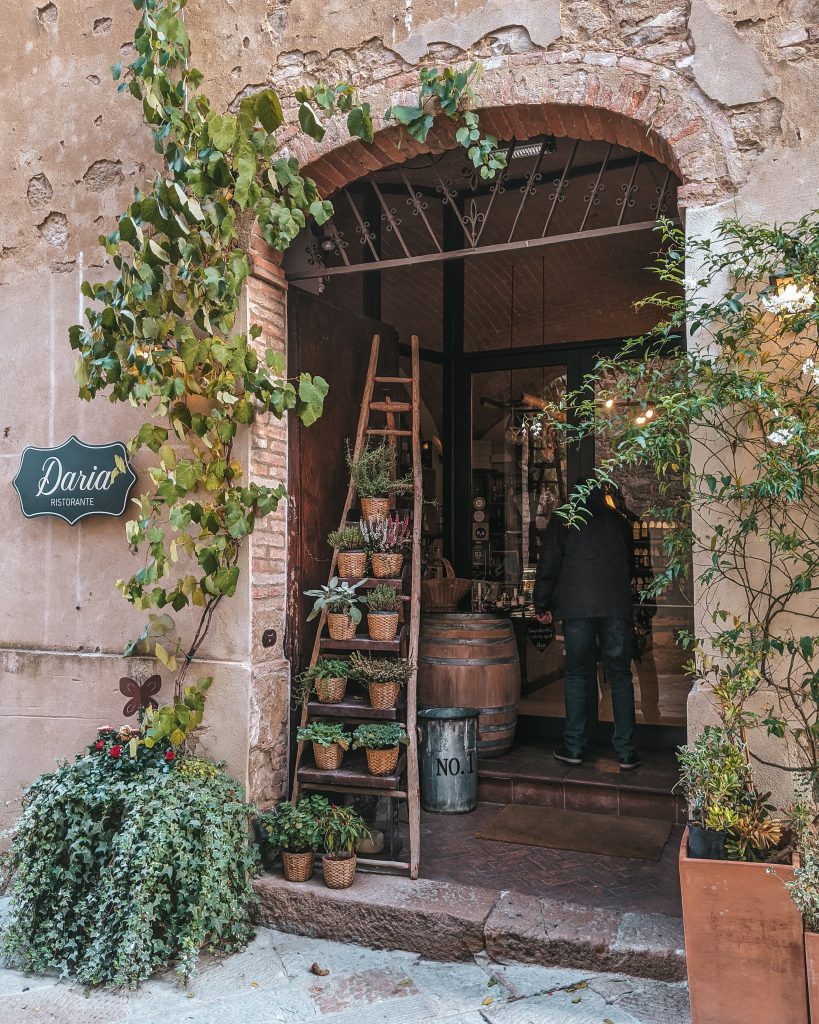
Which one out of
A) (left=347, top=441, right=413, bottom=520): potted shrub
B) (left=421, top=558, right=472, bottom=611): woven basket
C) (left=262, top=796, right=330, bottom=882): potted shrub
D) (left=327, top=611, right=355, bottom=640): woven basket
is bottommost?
(left=262, top=796, right=330, bottom=882): potted shrub

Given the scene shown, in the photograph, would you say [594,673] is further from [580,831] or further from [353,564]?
[353,564]

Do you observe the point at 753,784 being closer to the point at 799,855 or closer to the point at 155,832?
the point at 799,855

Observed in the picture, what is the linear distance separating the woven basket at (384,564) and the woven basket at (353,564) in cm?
6

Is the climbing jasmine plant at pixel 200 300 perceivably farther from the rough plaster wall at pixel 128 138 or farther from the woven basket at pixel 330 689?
the woven basket at pixel 330 689

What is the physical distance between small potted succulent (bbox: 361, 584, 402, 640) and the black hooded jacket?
155 centimetres

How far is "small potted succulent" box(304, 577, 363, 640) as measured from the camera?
4.46 m

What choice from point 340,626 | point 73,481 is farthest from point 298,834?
point 73,481

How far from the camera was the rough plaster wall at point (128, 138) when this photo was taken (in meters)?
3.58

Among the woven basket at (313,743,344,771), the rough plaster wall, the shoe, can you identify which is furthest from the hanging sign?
the shoe

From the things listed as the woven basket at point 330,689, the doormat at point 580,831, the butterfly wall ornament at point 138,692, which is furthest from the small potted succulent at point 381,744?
the butterfly wall ornament at point 138,692

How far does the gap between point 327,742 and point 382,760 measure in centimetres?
28

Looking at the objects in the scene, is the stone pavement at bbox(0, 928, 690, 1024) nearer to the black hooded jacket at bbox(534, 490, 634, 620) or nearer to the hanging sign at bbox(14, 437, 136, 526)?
the hanging sign at bbox(14, 437, 136, 526)

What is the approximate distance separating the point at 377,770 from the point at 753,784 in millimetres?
1784

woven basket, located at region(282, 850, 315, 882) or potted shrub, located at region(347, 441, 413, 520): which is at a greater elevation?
potted shrub, located at region(347, 441, 413, 520)
